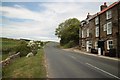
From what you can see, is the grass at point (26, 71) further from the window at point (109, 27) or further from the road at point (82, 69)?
the window at point (109, 27)

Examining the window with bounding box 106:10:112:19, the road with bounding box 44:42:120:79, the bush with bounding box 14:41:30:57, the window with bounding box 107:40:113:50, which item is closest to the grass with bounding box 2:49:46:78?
the road with bounding box 44:42:120:79

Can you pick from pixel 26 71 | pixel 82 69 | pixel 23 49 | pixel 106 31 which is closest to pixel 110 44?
pixel 106 31

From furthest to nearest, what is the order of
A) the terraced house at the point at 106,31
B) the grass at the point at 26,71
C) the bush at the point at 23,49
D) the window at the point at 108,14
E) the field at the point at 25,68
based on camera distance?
1. the window at the point at 108,14
2. the bush at the point at 23,49
3. the terraced house at the point at 106,31
4. the field at the point at 25,68
5. the grass at the point at 26,71

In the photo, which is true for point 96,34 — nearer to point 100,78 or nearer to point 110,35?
point 110,35

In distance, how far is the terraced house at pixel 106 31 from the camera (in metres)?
30.2

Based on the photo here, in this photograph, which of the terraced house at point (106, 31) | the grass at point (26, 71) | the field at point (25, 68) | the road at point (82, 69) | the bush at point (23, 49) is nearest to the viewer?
the grass at point (26, 71)

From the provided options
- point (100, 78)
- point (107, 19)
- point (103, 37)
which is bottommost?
point (100, 78)

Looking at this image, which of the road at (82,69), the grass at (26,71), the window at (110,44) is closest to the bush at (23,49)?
the road at (82,69)

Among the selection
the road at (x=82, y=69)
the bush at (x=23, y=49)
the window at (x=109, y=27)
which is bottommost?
the road at (x=82, y=69)

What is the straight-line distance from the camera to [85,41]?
49000mm

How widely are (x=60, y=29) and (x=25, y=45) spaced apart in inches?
2290

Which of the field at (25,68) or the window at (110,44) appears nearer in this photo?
the field at (25,68)

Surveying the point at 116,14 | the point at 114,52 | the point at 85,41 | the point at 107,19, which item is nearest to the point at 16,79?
the point at 114,52

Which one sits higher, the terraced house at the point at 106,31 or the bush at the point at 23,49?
the terraced house at the point at 106,31
